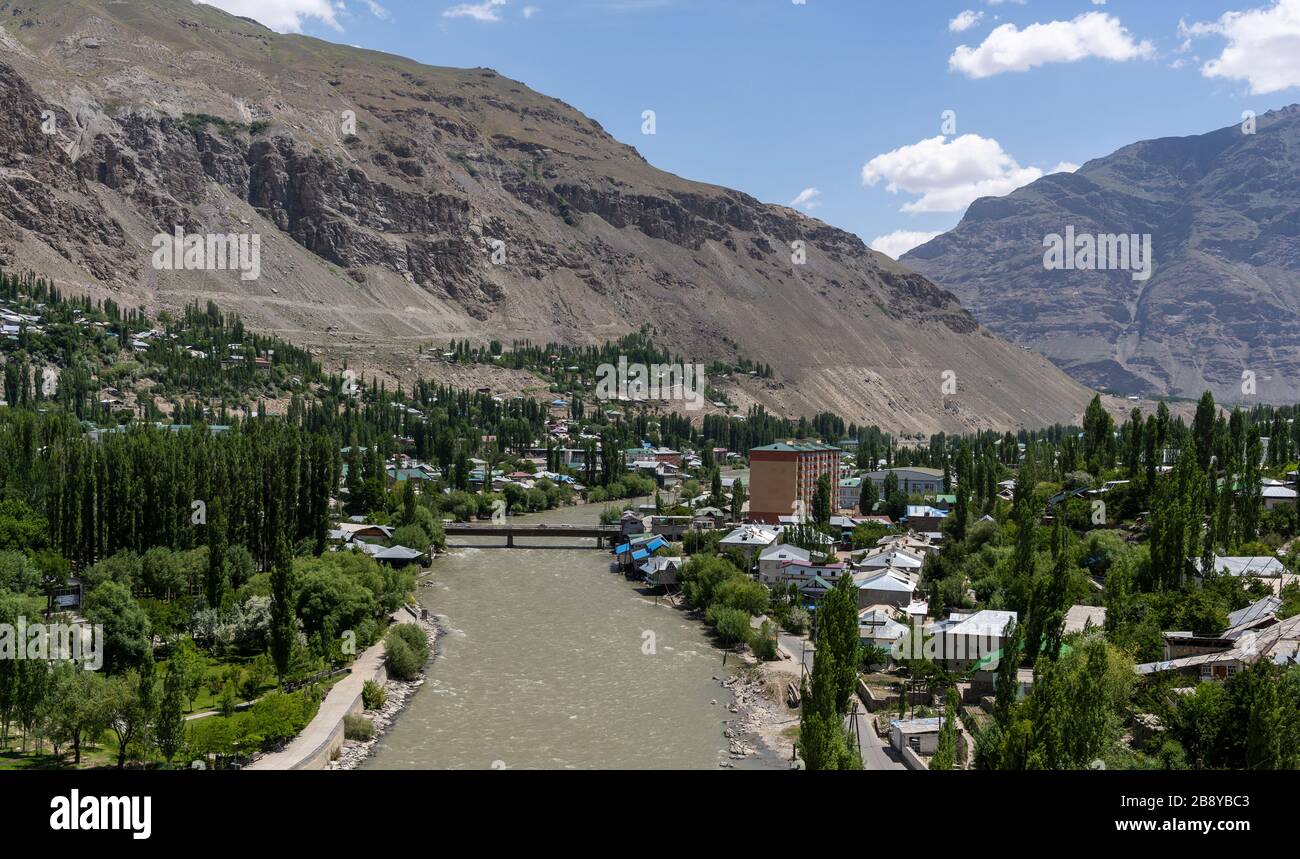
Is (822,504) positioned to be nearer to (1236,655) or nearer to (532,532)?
(532,532)

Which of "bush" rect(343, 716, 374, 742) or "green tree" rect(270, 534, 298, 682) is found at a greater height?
"green tree" rect(270, 534, 298, 682)

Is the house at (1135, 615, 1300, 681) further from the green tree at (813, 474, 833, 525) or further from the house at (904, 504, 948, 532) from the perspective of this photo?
the house at (904, 504, 948, 532)

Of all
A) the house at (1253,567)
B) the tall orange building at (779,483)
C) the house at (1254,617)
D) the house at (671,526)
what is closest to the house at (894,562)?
the house at (1253,567)

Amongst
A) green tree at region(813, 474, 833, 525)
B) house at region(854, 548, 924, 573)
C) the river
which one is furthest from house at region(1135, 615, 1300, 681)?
green tree at region(813, 474, 833, 525)

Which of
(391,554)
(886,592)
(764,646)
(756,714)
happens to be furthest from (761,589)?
(391,554)

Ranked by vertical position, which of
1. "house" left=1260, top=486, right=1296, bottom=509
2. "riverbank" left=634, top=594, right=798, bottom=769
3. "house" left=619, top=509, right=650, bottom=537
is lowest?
"riverbank" left=634, top=594, right=798, bottom=769

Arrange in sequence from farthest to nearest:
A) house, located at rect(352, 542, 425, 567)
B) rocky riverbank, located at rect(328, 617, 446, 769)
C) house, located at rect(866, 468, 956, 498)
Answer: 1. house, located at rect(866, 468, 956, 498)
2. house, located at rect(352, 542, 425, 567)
3. rocky riverbank, located at rect(328, 617, 446, 769)

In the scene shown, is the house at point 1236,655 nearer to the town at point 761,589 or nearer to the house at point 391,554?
the town at point 761,589

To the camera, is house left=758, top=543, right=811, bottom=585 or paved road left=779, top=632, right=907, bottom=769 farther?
house left=758, top=543, right=811, bottom=585

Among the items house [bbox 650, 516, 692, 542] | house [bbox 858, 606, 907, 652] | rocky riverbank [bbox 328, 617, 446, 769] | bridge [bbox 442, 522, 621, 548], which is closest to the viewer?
rocky riverbank [bbox 328, 617, 446, 769]
